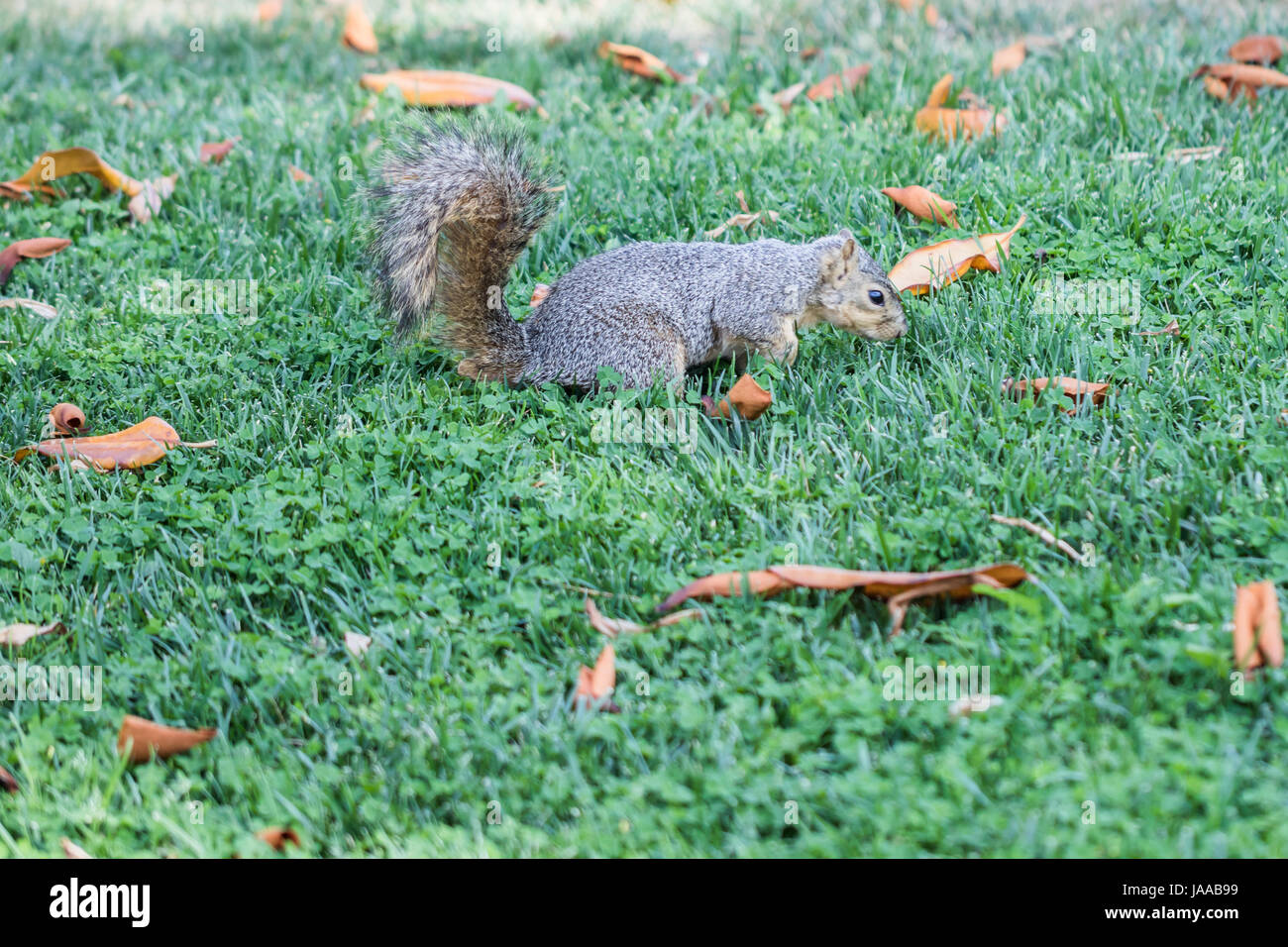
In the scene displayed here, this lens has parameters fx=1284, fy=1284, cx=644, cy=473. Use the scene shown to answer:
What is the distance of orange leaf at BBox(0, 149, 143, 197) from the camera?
4.93 metres

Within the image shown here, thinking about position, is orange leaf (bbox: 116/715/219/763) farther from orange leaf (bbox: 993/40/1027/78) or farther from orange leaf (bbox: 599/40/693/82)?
orange leaf (bbox: 993/40/1027/78)

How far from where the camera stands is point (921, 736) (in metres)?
2.37

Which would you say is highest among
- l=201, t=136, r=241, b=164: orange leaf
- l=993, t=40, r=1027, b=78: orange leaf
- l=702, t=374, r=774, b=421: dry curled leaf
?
l=993, t=40, r=1027, b=78: orange leaf

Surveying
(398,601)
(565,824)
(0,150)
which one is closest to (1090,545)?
(565,824)

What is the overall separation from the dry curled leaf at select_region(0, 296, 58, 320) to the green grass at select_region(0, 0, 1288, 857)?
0.39 feet

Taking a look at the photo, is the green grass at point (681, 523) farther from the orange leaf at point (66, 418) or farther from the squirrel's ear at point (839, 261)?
the squirrel's ear at point (839, 261)

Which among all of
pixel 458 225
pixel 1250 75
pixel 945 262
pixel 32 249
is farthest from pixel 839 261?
pixel 32 249

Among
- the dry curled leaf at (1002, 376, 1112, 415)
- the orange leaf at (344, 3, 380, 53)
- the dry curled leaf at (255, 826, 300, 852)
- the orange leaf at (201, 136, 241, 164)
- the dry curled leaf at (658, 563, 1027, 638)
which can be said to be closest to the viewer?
the dry curled leaf at (255, 826, 300, 852)

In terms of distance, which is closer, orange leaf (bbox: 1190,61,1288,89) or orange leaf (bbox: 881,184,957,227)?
orange leaf (bbox: 881,184,957,227)

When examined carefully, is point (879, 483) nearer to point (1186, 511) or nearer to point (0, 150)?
point (1186, 511)

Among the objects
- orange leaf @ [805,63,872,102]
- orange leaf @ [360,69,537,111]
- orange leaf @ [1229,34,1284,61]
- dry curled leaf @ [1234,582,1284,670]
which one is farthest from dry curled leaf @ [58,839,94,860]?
orange leaf @ [1229,34,1284,61]

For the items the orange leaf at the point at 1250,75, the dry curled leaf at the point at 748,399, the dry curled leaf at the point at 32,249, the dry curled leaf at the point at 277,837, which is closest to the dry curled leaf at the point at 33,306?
the dry curled leaf at the point at 32,249

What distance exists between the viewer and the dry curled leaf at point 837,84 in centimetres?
544

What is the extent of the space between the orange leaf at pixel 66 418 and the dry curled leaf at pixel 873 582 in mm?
1907
